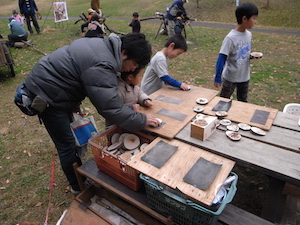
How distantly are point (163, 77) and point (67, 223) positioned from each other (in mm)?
2071

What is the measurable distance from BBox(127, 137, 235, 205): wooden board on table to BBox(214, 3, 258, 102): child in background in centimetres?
171

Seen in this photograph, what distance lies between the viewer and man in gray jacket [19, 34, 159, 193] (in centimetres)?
178

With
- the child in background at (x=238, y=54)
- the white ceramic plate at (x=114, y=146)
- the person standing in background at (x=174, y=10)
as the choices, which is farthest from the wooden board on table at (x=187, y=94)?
the person standing in background at (x=174, y=10)

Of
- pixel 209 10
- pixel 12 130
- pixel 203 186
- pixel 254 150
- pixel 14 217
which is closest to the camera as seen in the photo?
pixel 203 186

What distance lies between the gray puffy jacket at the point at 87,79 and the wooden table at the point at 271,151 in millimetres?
645

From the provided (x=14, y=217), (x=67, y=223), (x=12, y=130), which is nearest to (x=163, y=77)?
(x=67, y=223)

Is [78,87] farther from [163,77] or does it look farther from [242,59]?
[242,59]

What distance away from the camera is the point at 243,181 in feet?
9.60

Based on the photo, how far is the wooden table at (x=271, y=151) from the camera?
165 centimetres

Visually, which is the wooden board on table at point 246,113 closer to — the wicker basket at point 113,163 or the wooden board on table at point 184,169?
the wooden board on table at point 184,169

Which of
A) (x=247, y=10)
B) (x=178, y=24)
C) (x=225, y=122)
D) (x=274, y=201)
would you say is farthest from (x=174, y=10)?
(x=274, y=201)

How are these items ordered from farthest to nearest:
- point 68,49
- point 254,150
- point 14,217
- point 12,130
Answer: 1. point 12,130
2. point 14,217
3. point 68,49
4. point 254,150

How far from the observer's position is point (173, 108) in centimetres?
256

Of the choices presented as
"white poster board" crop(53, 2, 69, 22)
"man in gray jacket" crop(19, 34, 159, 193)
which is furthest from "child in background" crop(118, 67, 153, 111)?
"white poster board" crop(53, 2, 69, 22)
